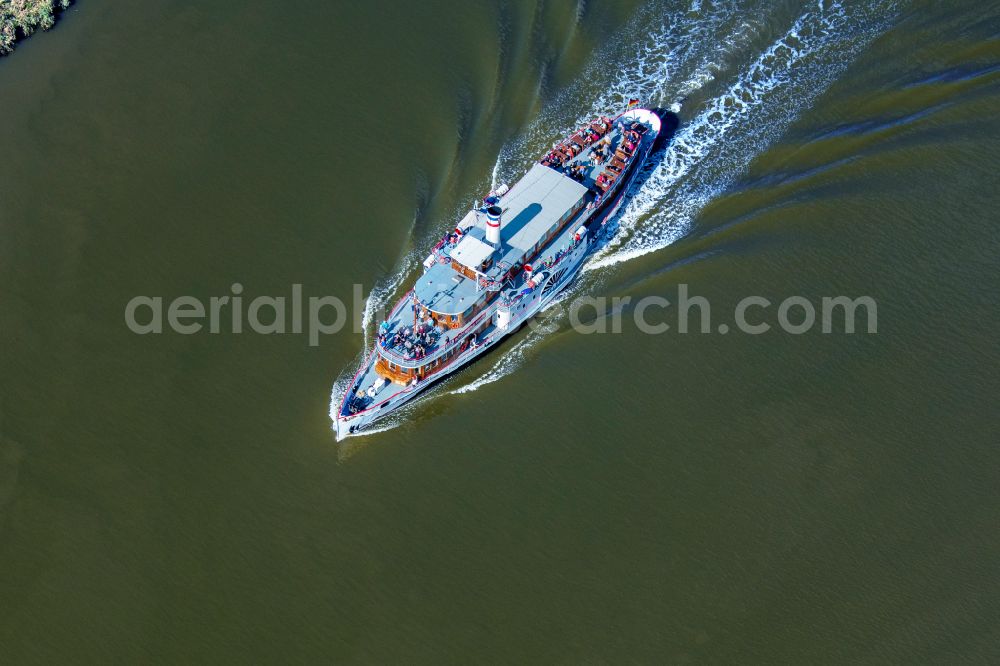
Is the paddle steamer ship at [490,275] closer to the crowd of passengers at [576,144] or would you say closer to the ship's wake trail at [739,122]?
the crowd of passengers at [576,144]

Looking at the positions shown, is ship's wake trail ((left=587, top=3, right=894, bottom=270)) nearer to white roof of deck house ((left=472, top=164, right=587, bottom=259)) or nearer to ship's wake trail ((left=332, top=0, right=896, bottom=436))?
ship's wake trail ((left=332, top=0, right=896, bottom=436))

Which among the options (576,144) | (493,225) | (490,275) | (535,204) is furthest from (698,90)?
(490,275)

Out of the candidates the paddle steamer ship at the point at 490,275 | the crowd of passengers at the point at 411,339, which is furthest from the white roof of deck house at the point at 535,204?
the crowd of passengers at the point at 411,339

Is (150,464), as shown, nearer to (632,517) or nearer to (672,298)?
(632,517)

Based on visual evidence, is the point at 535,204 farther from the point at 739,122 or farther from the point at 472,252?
the point at 739,122

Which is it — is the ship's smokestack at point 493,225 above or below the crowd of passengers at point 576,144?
below

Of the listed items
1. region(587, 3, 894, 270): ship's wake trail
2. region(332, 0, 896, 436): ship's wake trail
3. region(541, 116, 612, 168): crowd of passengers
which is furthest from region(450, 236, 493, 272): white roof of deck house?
region(541, 116, 612, 168): crowd of passengers
